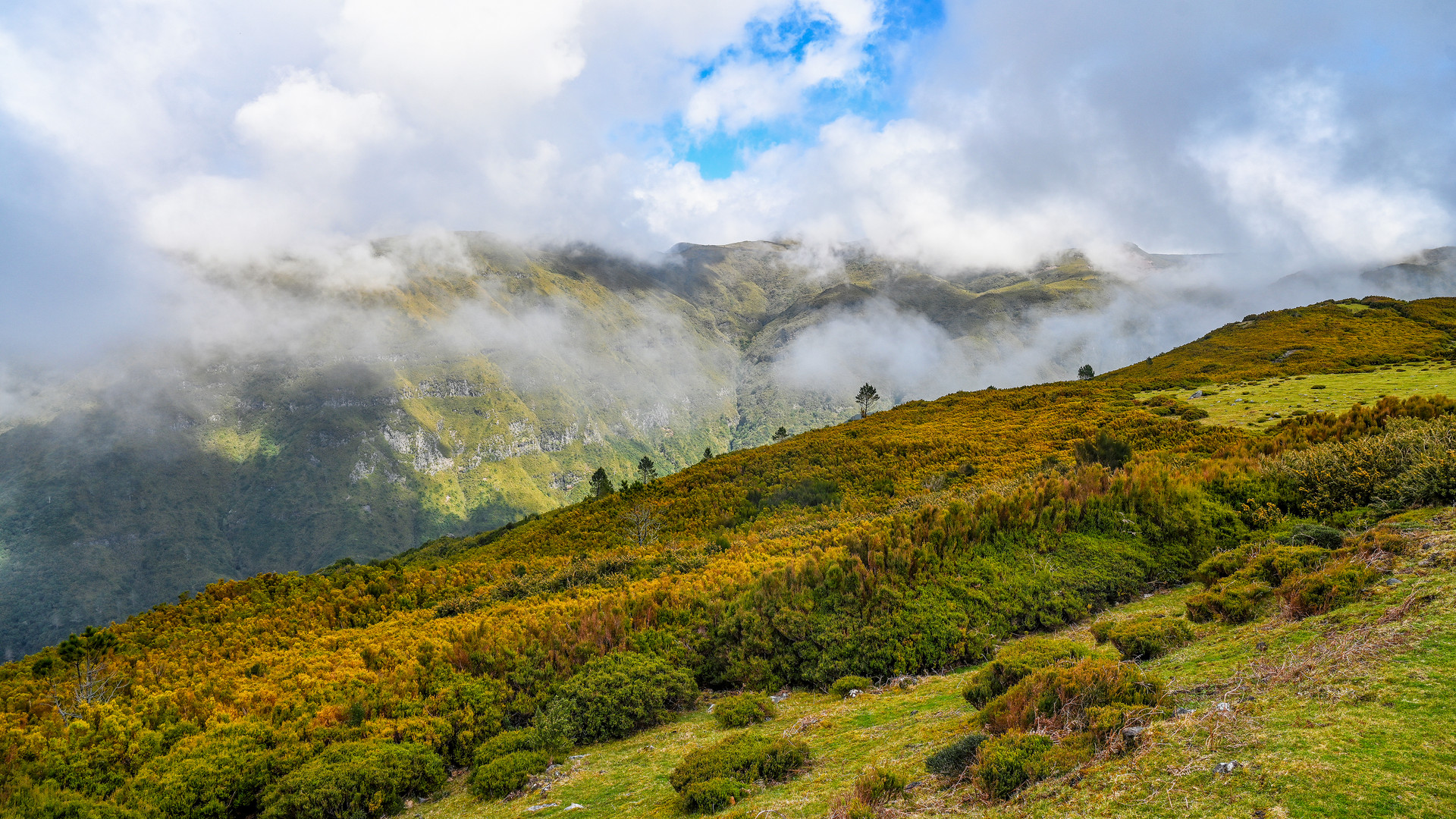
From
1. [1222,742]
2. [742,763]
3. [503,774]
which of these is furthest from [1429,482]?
[503,774]

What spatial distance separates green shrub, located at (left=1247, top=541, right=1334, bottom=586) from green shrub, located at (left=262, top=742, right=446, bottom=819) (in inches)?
589

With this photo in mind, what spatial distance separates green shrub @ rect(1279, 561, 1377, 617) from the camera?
8.44 m

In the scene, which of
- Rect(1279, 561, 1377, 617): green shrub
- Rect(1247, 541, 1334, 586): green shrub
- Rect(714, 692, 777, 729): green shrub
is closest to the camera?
Rect(1279, 561, 1377, 617): green shrub

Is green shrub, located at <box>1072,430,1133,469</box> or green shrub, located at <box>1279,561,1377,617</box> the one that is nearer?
green shrub, located at <box>1279,561,1377,617</box>

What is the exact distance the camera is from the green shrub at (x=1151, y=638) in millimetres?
9734

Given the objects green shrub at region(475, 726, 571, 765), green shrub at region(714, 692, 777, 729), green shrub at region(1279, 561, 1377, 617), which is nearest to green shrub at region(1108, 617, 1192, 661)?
green shrub at region(1279, 561, 1377, 617)

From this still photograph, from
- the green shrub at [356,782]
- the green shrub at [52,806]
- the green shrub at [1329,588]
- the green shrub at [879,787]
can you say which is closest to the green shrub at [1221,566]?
the green shrub at [1329,588]

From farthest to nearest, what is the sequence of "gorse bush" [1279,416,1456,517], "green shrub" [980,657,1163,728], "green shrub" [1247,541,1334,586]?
1. "gorse bush" [1279,416,1456,517]
2. "green shrub" [1247,541,1334,586]
3. "green shrub" [980,657,1163,728]

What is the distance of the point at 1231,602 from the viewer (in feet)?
33.2

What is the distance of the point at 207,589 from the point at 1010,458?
31712 millimetres

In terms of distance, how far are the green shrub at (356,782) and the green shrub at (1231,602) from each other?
1372cm

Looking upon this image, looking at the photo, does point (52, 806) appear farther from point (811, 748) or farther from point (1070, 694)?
point (1070, 694)

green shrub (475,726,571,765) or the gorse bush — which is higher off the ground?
the gorse bush

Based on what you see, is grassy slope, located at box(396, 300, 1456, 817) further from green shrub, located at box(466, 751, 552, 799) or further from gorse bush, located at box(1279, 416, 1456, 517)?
gorse bush, located at box(1279, 416, 1456, 517)
